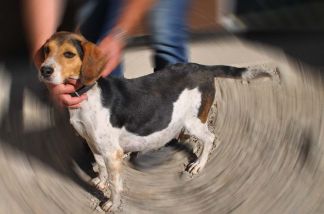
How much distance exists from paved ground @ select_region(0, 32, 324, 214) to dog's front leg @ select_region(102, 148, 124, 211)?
3.1 inches

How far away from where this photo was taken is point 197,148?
10.0 feet

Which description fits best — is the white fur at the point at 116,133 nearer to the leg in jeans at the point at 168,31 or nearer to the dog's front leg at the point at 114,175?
the dog's front leg at the point at 114,175

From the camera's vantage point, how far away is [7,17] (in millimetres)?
3859

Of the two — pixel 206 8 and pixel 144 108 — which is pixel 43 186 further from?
pixel 206 8

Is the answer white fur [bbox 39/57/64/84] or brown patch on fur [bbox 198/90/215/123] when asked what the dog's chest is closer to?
white fur [bbox 39/57/64/84]

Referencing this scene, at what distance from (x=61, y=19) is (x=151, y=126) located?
5.78 ft

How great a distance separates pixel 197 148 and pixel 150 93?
0.70 metres

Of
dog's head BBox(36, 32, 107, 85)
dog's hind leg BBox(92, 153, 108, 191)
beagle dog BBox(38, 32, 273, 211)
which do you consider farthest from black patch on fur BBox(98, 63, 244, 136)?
dog's hind leg BBox(92, 153, 108, 191)

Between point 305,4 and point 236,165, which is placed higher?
point 305,4

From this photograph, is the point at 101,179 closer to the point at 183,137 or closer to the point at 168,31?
the point at 183,137

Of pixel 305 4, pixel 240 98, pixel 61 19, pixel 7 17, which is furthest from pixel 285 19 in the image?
pixel 7 17

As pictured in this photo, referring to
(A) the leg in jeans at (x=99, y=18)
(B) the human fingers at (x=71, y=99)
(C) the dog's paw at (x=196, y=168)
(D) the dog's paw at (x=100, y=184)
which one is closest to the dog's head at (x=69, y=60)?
(B) the human fingers at (x=71, y=99)

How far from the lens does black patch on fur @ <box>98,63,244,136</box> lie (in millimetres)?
2358

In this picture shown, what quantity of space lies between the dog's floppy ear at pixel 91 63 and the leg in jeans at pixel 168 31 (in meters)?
0.62
